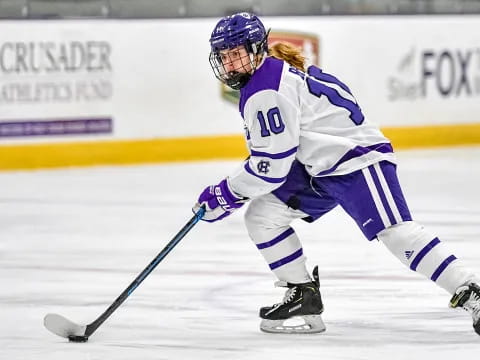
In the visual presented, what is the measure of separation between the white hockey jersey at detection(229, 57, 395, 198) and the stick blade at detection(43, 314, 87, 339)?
23.0 inches

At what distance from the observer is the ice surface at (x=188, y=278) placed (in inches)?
135

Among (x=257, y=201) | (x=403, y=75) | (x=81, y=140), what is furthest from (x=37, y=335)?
(x=403, y=75)

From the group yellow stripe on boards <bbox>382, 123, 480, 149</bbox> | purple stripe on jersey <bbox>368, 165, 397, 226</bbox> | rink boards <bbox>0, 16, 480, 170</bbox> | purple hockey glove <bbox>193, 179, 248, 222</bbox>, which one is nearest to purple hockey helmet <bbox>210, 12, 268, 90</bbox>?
purple hockey glove <bbox>193, 179, 248, 222</bbox>

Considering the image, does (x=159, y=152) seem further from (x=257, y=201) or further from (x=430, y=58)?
(x=257, y=201)

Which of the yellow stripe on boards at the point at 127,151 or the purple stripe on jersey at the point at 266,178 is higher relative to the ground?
the purple stripe on jersey at the point at 266,178

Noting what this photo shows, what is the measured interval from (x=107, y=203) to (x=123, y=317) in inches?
112

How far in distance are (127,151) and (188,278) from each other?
3.86 m

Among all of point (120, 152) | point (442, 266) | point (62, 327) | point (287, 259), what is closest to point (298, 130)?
point (287, 259)

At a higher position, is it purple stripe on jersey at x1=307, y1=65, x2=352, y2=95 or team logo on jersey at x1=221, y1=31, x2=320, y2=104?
purple stripe on jersey at x1=307, y1=65, x2=352, y2=95

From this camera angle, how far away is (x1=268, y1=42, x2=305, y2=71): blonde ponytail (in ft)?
11.6

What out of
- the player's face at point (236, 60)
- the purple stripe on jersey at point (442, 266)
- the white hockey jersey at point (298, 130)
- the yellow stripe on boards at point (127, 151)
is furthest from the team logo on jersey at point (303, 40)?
the purple stripe on jersey at point (442, 266)

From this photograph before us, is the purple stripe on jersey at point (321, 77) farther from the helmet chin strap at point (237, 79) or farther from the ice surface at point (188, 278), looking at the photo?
the ice surface at point (188, 278)

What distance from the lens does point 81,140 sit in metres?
8.14

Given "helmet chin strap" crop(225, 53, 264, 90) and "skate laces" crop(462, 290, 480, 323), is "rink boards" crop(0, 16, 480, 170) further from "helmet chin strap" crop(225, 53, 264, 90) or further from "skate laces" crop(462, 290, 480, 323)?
"skate laces" crop(462, 290, 480, 323)
